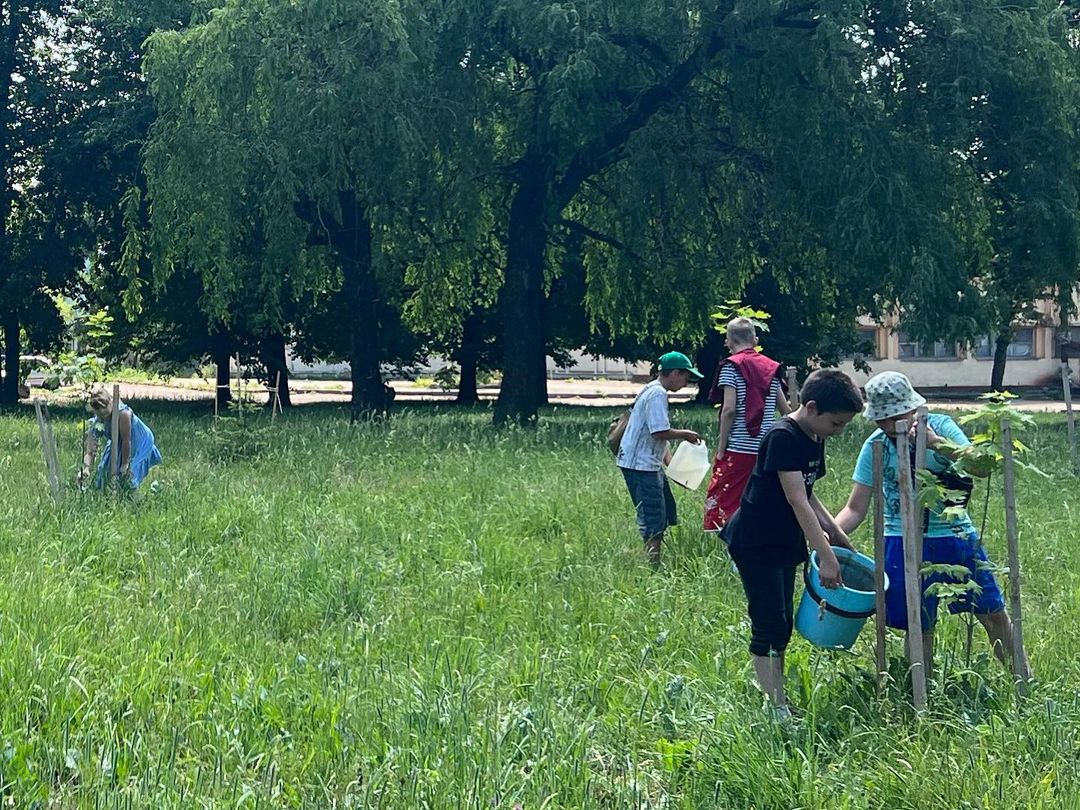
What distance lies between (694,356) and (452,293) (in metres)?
14.4

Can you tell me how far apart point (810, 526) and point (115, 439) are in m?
6.24

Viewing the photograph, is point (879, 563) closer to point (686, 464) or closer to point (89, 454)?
point (686, 464)

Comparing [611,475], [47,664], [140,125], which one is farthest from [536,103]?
[47,664]

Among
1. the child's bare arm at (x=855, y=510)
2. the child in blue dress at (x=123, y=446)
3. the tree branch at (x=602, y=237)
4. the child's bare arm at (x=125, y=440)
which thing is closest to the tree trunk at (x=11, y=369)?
the tree branch at (x=602, y=237)

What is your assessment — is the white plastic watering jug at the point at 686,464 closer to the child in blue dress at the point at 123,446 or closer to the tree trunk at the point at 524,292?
the child in blue dress at the point at 123,446

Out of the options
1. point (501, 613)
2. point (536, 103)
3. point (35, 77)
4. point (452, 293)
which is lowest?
point (501, 613)

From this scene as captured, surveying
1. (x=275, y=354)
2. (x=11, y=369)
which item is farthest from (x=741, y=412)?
(x=11, y=369)

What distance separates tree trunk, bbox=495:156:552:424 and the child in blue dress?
9.99 m

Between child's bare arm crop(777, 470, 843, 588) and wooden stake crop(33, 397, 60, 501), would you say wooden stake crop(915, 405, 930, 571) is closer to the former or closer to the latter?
child's bare arm crop(777, 470, 843, 588)

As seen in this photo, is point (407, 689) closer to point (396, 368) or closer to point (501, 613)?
point (501, 613)

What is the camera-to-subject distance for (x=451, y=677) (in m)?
4.77

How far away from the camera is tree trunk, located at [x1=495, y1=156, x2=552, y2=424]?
760 inches

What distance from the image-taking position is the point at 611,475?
11438mm

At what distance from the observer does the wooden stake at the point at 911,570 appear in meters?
4.09
